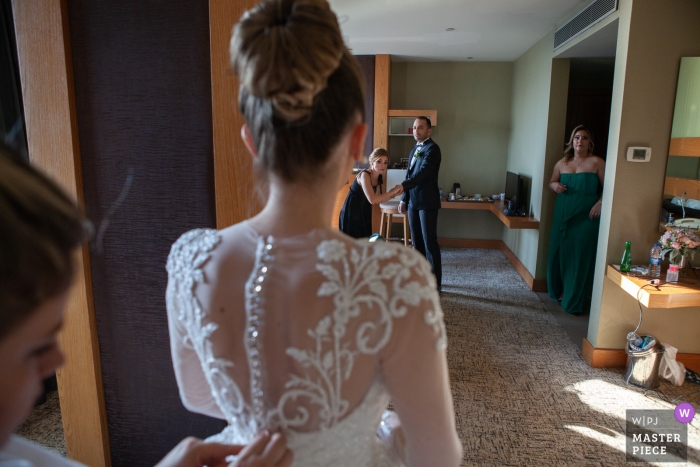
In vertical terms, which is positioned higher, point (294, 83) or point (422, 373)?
point (294, 83)

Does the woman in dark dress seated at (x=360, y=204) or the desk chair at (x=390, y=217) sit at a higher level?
the woman in dark dress seated at (x=360, y=204)

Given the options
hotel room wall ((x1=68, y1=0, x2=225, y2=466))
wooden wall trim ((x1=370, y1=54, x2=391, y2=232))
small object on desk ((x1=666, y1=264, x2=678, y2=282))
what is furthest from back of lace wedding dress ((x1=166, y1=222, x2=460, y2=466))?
wooden wall trim ((x1=370, y1=54, x2=391, y2=232))

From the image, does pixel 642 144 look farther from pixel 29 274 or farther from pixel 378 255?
pixel 29 274

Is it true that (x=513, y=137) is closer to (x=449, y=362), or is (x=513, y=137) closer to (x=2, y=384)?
(x=449, y=362)

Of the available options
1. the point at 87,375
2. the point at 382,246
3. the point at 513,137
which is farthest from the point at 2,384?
the point at 513,137

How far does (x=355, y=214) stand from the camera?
12.8 feet

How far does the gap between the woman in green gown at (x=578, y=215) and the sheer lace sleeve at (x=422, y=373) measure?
3581mm

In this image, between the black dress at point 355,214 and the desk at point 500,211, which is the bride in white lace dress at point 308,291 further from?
the desk at point 500,211

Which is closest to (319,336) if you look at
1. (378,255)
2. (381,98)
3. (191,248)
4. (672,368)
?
(378,255)

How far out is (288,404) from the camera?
726mm

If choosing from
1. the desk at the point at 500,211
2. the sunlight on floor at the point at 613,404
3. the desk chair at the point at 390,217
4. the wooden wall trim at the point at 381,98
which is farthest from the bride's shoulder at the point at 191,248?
the wooden wall trim at the point at 381,98

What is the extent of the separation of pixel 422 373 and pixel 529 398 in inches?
87.4

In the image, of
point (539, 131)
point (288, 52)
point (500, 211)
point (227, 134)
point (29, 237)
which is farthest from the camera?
point (500, 211)

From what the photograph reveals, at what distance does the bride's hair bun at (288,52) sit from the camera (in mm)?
612
